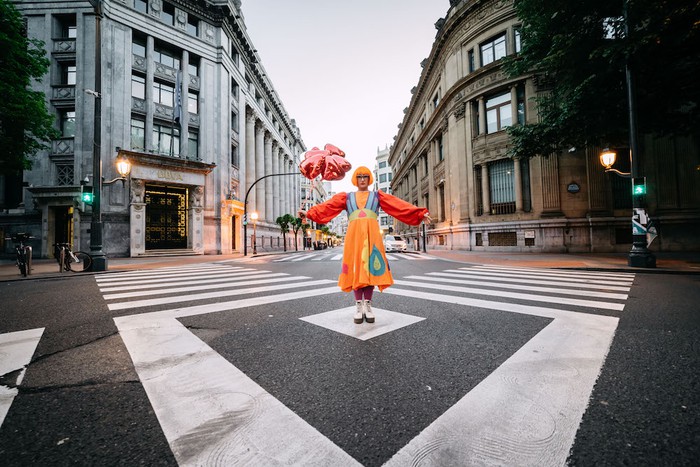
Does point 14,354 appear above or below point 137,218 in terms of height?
below

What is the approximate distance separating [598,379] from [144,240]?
77.1ft

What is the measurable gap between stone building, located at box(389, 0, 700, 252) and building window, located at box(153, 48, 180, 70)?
849 inches

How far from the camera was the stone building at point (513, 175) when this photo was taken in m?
15.6

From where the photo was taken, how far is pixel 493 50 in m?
20.3

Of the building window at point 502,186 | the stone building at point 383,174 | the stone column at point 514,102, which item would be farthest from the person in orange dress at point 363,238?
the stone building at point 383,174

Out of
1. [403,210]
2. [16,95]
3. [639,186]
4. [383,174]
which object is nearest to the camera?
[403,210]

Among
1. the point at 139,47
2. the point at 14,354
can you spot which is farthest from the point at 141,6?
the point at 14,354

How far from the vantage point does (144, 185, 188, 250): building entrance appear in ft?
69.4

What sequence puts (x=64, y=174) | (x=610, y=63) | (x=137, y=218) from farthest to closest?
1. (x=137, y=218)
2. (x=64, y=174)
3. (x=610, y=63)

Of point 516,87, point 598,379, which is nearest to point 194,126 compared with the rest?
point 516,87

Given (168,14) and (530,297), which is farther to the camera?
(168,14)

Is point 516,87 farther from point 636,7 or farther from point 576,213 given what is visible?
point 636,7

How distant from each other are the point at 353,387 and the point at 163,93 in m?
27.3

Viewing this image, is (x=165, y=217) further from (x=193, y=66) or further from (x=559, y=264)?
(x=559, y=264)
